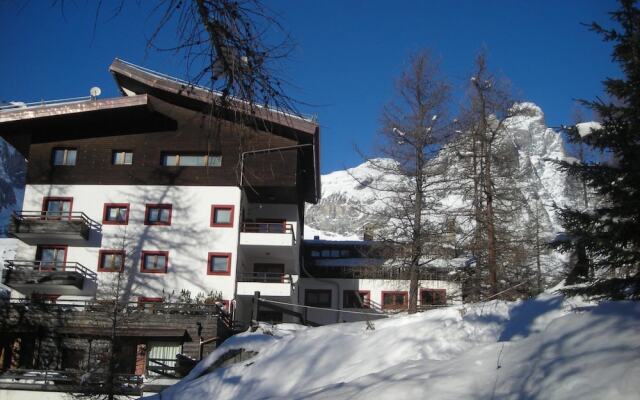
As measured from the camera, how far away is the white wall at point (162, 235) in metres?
30.4

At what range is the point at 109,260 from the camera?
31.0m

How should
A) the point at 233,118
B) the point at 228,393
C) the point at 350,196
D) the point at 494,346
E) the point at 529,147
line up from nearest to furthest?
1. the point at 233,118
2. the point at 494,346
3. the point at 228,393
4. the point at 529,147
5. the point at 350,196

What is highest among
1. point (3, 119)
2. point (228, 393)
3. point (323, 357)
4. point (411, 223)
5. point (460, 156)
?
point (3, 119)

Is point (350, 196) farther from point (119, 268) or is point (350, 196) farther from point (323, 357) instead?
point (323, 357)

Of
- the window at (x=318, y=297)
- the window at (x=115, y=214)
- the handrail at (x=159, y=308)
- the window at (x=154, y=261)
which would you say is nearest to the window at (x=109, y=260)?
the window at (x=154, y=261)

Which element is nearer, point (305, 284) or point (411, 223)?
point (411, 223)

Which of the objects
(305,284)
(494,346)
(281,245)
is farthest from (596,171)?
(305,284)

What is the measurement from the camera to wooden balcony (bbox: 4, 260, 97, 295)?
97.2 ft

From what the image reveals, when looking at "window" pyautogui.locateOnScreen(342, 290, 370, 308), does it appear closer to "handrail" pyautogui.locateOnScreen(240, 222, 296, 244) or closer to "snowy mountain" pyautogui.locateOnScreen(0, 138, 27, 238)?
"handrail" pyautogui.locateOnScreen(240, 222, 296, 244)

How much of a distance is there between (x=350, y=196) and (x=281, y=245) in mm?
140825

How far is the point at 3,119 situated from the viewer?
100 feet

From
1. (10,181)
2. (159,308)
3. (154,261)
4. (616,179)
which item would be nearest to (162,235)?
(154,261)

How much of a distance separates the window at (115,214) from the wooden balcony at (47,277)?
276cm

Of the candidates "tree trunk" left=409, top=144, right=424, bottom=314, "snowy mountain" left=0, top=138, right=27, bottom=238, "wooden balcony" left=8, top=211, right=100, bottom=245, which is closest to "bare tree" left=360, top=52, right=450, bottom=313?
"tree trunk" left=409, top=144, right=424, bottom=314
